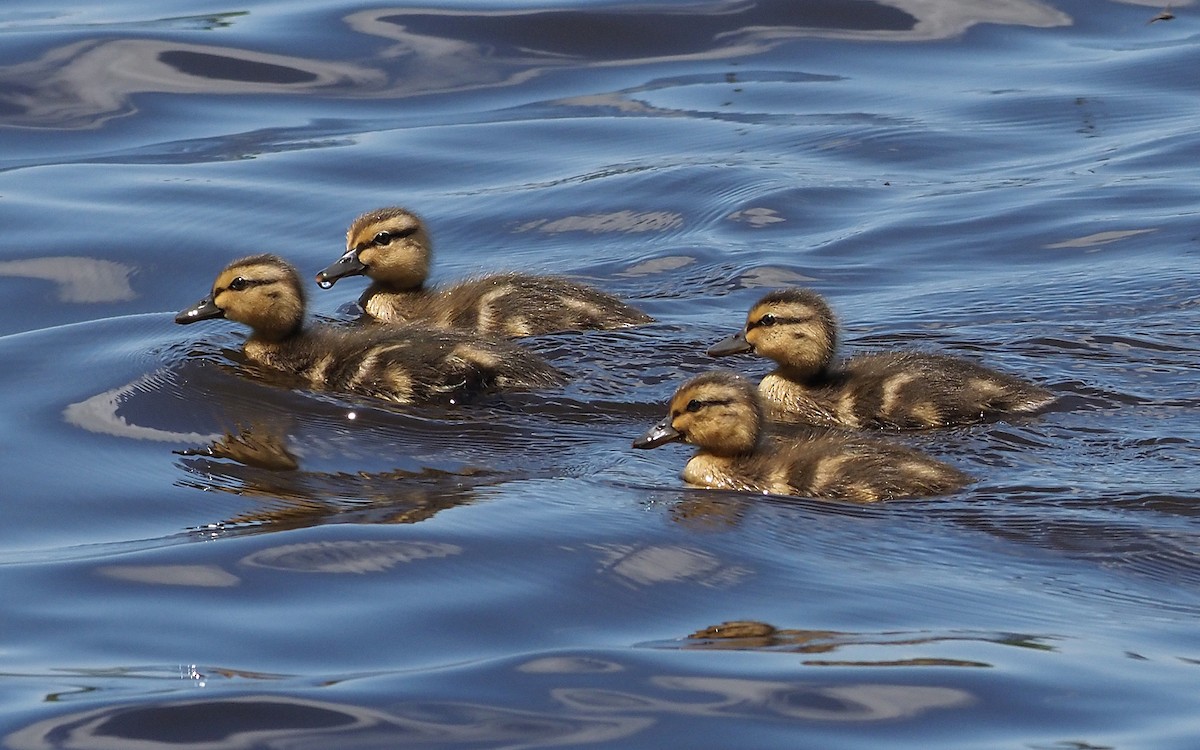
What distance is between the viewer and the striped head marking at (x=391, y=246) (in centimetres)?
769

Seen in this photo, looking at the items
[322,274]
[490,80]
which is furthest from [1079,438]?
[490,80]

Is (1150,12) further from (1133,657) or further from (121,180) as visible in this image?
(1133,657)

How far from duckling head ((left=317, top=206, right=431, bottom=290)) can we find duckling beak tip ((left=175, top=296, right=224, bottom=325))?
2.17ft

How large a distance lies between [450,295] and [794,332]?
1612 mm

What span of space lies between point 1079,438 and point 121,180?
219 inches

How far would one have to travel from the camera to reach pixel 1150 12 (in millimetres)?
12820

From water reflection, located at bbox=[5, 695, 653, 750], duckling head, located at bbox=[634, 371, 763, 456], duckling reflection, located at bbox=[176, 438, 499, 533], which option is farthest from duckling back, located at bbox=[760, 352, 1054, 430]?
water reflection, located at bbox=[5, 695, 653, 750]

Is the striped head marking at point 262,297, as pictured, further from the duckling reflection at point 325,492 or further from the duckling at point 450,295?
the duckling reflection at point 325,492

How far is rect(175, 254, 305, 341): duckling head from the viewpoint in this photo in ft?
22.9

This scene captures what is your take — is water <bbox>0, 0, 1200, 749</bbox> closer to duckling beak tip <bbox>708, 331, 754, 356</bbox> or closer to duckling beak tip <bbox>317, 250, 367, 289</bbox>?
duckling beak tip <bbox>708, 331, 754, 356</bbox>

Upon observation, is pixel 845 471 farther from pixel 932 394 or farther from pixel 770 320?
pixel 770 320

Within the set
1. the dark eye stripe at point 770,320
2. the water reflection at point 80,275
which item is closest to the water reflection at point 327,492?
the dark eye stripe at point 770,320

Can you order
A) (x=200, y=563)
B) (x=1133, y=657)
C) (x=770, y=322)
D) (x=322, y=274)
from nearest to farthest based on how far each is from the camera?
1. (x=1133, y=657)
2. (x=200, y=563)
3. (x=770, y=322)
4. (x=322, y=274)

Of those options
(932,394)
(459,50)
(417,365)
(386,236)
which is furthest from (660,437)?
(459,50)
